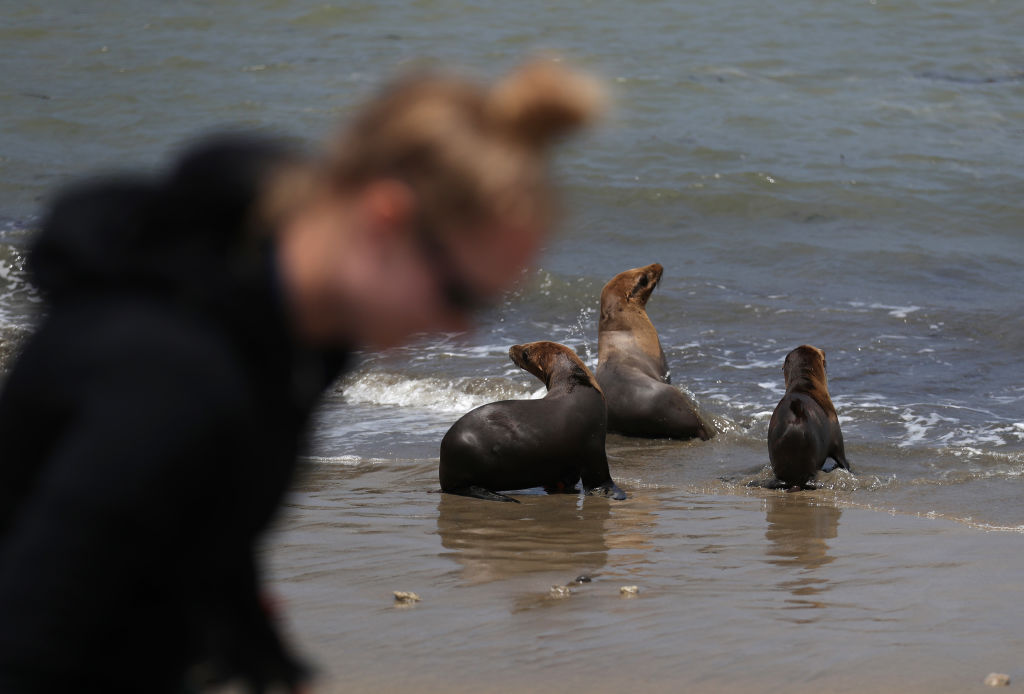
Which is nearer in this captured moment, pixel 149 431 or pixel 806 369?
pixel 149 431

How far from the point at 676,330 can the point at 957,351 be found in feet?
8.49

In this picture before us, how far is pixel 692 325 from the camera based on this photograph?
42.9ft

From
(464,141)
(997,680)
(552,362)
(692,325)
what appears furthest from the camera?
(692,325)

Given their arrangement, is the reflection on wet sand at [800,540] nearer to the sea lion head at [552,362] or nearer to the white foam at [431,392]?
the sea lion head at [552,362]

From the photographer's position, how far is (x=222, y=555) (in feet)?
4.75

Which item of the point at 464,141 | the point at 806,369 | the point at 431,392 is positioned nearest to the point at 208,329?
the point at 464,141

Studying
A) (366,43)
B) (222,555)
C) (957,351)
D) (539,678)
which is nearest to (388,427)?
(957,351)

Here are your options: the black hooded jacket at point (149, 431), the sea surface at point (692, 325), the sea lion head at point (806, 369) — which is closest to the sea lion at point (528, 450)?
the sea surface at point (692, 325)

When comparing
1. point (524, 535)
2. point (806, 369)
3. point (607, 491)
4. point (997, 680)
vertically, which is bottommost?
point (607, 491)

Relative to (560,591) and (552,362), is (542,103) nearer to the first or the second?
(560,591)

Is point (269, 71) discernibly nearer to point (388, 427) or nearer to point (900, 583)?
point (388, 427)

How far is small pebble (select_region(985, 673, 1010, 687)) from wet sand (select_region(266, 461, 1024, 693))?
0.04m

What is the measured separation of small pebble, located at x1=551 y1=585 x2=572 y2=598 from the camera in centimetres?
510

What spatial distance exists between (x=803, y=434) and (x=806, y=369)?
3.29 feet
